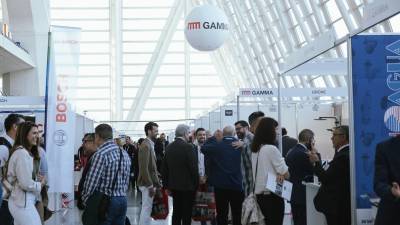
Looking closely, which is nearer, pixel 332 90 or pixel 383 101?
pixel 383 101

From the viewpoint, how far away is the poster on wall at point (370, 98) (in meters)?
5.45

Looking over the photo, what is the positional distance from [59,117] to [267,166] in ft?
11.8

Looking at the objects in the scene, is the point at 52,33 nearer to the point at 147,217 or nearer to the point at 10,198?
the point at 147,217

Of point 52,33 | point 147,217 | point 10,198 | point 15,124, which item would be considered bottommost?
point 147,217

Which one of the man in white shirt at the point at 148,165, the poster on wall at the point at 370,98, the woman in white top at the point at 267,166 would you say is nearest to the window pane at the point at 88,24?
the man in white shirt at the point at 148,165

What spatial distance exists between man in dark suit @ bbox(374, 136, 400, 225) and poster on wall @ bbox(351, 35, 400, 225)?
1301 millimetres

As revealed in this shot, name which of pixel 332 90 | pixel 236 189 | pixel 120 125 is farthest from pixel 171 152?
pixel 120 125

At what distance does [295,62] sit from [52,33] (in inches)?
148

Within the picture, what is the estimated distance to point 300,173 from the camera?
25.3 feet

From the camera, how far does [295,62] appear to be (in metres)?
6.82

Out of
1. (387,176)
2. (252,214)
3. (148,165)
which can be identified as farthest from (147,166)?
(387,176)

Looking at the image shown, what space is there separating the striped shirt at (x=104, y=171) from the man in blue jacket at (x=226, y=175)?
281cm

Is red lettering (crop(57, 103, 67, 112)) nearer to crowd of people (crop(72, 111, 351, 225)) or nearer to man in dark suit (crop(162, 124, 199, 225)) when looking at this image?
crowd of people (crop(72, 111, 351, 225))

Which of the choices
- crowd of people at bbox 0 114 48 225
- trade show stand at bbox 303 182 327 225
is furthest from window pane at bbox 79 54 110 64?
crowd of people at bbox 0 114 48 225
